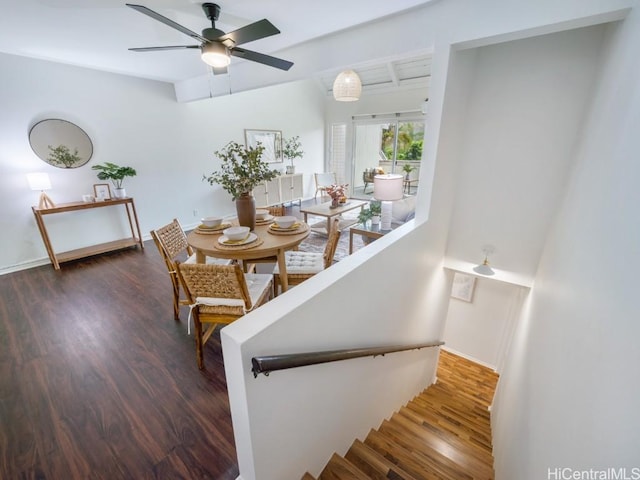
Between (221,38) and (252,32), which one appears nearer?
(252,32)

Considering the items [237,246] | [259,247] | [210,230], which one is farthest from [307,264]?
[210,230]

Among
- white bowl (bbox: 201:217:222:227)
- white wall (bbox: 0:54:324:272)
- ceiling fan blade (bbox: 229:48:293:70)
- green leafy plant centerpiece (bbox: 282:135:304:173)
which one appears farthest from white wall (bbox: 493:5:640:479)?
green leafy plant centerpiece (bbox: 282:135:304:173)

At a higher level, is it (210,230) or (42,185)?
(42,185)

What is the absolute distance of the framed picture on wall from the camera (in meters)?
6.13

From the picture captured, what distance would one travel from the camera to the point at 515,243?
2.64 m

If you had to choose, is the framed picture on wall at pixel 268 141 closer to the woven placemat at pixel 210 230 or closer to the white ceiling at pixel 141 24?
the white ceiling at pixel 141 24

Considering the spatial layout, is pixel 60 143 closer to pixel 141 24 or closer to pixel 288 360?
pixel 141 24

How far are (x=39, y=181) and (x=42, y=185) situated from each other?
53 mm

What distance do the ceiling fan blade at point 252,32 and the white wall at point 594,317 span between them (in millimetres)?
1971

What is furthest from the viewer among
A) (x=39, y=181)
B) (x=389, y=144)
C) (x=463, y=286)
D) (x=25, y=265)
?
(x=389, y=144)

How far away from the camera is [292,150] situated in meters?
7.28

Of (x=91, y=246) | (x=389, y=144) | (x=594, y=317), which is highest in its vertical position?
(x=389, y=144)

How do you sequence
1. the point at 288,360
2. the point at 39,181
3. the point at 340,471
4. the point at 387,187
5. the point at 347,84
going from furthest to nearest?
the point at 347,84 → the point at 39,181 → the point at 387,187 → the point at 340,471 → the point at 288,360

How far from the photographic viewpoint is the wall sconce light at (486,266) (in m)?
2.62
